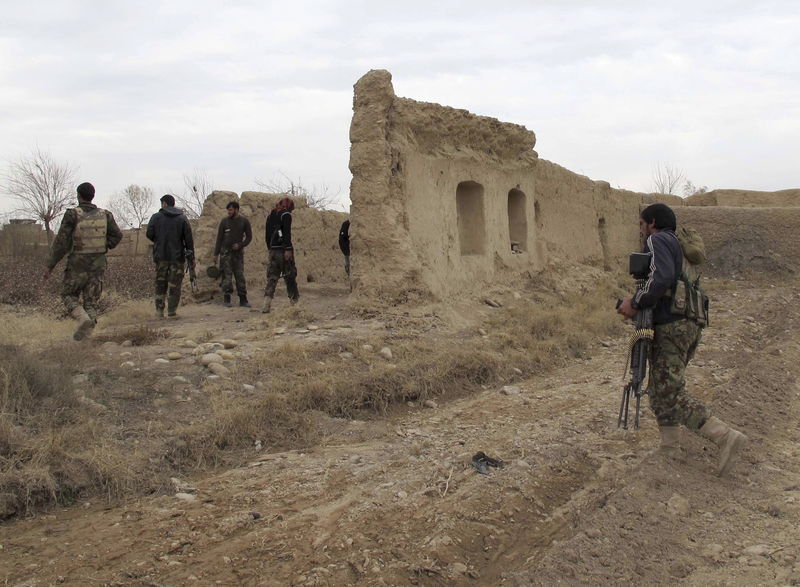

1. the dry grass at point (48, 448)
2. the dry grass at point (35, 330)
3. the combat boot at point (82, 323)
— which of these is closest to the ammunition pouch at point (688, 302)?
the dry grass at point (48, 448)

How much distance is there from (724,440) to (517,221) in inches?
273

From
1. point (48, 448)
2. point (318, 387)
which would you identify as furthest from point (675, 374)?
point (48, 448)

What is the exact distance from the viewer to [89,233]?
21.5 ft

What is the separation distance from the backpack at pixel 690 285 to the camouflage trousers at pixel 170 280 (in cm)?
607

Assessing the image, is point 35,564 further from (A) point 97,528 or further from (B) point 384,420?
(B) point 384,420

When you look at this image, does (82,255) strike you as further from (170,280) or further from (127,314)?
(127,314)

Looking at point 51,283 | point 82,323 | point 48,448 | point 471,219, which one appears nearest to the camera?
point 48,448

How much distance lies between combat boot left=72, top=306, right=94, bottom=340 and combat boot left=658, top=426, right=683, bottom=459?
5015 mm

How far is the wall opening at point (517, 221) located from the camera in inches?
411

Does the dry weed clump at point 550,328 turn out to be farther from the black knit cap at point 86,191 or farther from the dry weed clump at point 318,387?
the black knit cap at point 86,191

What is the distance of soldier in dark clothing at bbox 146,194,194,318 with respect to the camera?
8.27m

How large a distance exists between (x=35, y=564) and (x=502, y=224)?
7816 millimetres

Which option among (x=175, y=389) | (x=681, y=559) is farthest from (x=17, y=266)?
(x=681, y=559)

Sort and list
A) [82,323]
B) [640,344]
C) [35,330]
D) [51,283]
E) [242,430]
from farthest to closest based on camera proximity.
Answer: [51,283] → [35,330] → [82,323] → [242,430] → [640,344]
